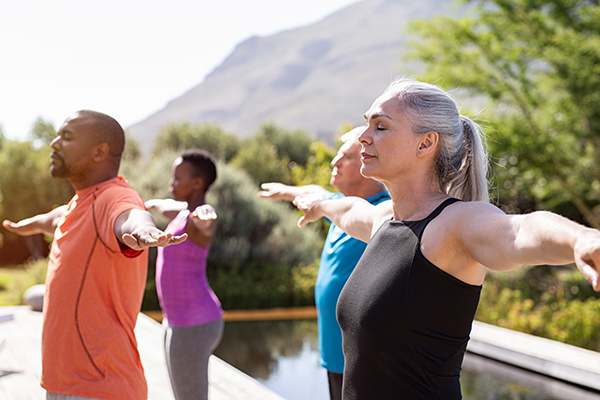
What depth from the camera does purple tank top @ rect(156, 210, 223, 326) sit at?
3.17 meters

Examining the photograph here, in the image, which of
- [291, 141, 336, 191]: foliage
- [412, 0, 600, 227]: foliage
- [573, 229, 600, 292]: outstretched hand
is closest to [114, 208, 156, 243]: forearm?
[573, 229, 600, 292]: outstretched hand

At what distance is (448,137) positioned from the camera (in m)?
1.49

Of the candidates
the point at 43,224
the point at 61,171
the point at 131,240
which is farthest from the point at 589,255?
the point at 43,224

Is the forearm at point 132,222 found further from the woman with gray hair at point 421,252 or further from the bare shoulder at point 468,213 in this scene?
the bare shoulder at point 468,213

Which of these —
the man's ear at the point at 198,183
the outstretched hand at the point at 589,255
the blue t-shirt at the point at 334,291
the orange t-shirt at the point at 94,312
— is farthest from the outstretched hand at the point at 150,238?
the man's ear at the point at 198,183

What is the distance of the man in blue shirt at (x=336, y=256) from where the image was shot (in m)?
2.54

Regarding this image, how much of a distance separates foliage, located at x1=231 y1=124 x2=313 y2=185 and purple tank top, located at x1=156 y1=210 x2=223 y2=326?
11.3 meters

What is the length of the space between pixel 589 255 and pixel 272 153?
2042 cm

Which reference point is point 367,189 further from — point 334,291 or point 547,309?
point 547,309

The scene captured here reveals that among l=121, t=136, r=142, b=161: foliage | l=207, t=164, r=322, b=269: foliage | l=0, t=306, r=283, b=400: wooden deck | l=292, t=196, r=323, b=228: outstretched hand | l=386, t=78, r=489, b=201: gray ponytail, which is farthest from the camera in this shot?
l=121, t=136, r=142, b=161: foliage

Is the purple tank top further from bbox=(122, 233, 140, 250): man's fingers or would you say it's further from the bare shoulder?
the bare shoulder

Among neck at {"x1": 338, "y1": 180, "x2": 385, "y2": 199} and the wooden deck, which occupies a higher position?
neck at {"x1": 338, "y1": 180, "x2": 385, "y2": 199}

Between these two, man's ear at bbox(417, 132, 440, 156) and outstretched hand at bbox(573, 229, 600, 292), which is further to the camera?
man's ear at bbox(417, 132, 440, 156)

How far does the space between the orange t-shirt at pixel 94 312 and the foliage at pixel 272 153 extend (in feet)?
41.5
